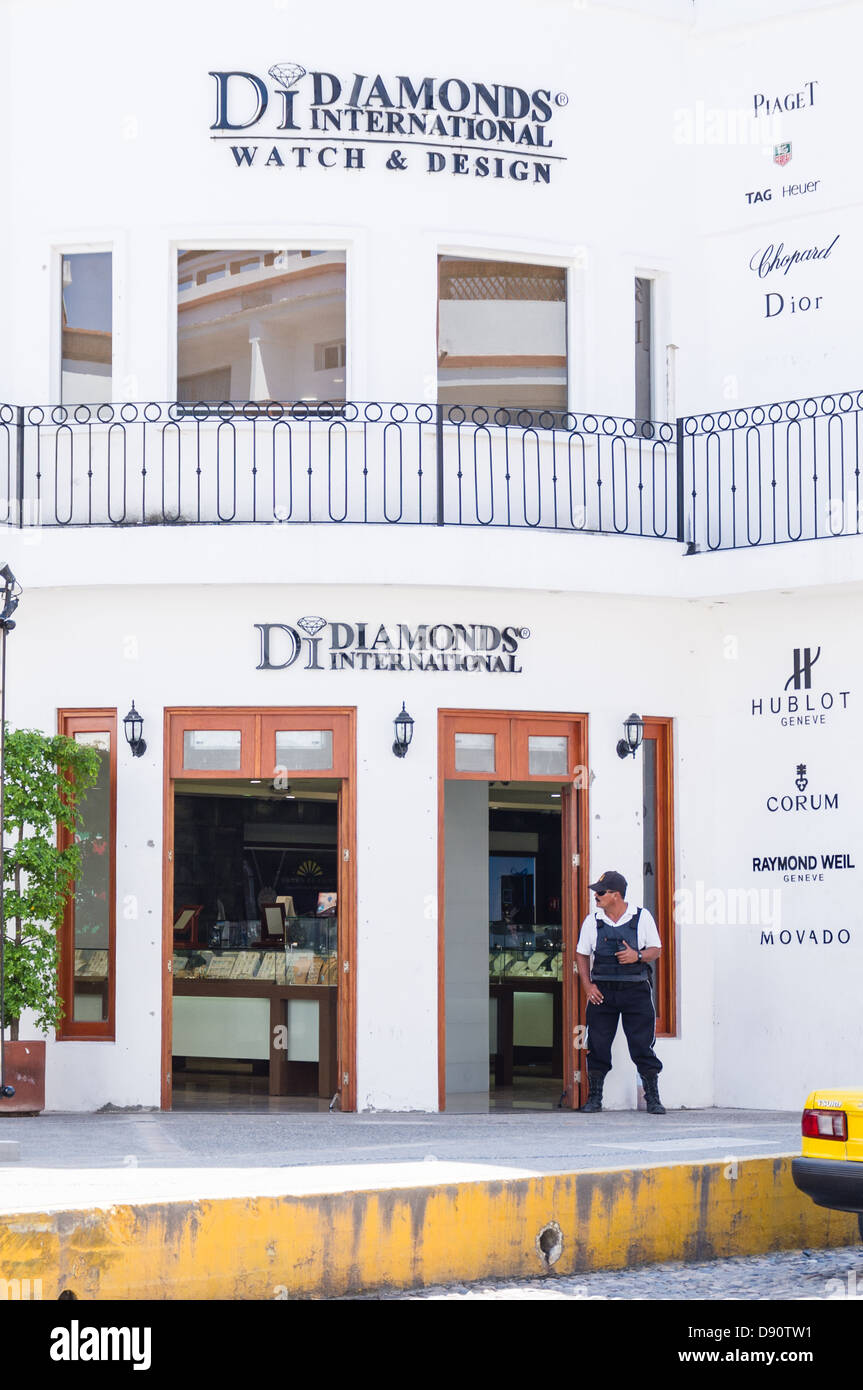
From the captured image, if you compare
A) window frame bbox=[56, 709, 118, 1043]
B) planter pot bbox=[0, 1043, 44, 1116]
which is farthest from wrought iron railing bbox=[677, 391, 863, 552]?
planter pot bbox=[0, 1043, 44, 1116]

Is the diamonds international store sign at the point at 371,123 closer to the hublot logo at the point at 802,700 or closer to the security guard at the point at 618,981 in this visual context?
the hublot logo at the point at 802,700

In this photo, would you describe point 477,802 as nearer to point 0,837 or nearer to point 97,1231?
point 0,837

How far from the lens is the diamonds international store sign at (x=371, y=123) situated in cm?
1658

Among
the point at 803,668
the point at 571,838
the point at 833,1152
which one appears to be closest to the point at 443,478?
the point at 571,838

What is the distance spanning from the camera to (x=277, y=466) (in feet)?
53.6

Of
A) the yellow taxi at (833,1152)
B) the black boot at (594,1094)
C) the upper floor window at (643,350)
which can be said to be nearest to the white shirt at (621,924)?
the black boot at (594,1094)

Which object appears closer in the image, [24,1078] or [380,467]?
[24,1078]

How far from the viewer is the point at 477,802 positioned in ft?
61.2

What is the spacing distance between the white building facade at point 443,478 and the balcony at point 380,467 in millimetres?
35

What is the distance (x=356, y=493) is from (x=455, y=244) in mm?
2207

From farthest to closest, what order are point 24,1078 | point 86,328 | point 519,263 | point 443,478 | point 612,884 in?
point 519,263
point 86,328
point 443,478
point 612,884
point 24,1078

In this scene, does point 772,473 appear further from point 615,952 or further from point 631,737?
point 615,952

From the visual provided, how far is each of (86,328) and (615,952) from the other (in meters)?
6.48

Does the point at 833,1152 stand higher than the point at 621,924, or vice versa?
the point at 621,924
